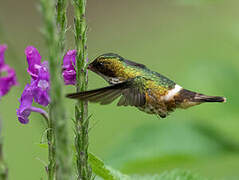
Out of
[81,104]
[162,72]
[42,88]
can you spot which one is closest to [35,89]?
[42,88]

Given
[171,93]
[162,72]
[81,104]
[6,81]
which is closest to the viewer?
[6,81]

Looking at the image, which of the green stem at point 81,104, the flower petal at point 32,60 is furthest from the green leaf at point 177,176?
the flower petal at point 32,60

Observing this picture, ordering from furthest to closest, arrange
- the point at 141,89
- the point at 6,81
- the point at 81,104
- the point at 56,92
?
the point at 141,89, the point at 81,104, the point at 6,81, the point at 56,92

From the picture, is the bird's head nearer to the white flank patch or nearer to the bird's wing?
the bird's wing

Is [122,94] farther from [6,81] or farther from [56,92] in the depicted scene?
[56,92]

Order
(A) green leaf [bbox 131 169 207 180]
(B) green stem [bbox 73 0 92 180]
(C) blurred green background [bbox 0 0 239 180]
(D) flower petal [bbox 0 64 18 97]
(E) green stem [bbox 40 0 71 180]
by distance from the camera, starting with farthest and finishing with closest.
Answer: (C) blurred green background [bbox 0 0 239 180] → (A) green leaf [bbox 131 169 207 180] → (B) green stem [bbox 73 0 92 180] → (D) flower petal [bbox 0 64 18 97] → (E) green stem [bbox 40 0 71 180]

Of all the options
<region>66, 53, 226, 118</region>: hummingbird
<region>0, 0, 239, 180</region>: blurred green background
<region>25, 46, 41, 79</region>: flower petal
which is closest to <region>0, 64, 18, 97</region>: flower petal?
<region>0, 0, 239, 180</region>: blurred green background

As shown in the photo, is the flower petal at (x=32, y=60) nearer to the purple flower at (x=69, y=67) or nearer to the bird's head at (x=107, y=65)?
the purple flower at (x=69, y=67)

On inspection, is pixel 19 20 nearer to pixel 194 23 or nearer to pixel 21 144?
pixel 194 23
